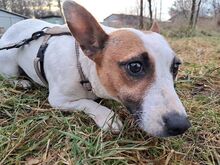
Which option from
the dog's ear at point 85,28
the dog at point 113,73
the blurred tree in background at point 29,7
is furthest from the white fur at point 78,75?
the blurred tree in background at point 29,7

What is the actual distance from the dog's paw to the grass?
31 millimetres

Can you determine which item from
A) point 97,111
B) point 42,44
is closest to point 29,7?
point 42,44

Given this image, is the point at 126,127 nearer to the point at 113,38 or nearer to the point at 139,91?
the point at 139,91

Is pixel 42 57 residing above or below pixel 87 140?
above

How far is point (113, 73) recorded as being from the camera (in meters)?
1.83

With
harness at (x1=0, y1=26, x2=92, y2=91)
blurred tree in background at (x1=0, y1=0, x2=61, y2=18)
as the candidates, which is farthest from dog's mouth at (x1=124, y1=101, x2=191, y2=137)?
blurred tree in background at (x1=0, y1=0, x2=61, y2=18)

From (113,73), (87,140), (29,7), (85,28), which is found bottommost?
(29,7)

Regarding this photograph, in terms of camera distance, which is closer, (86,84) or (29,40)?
(86,84)

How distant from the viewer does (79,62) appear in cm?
217

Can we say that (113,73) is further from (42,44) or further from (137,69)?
(42,44)

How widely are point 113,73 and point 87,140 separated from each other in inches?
14.3

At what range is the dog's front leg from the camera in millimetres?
1852

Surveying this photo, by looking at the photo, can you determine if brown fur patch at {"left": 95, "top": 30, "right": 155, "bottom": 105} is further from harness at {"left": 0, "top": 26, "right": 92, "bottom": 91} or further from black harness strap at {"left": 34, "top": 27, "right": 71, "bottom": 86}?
black harness strap at {"left": 34, "top": 27, "right": 71, "bottom": 86}

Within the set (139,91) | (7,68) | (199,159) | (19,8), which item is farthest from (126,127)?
(19,8)
